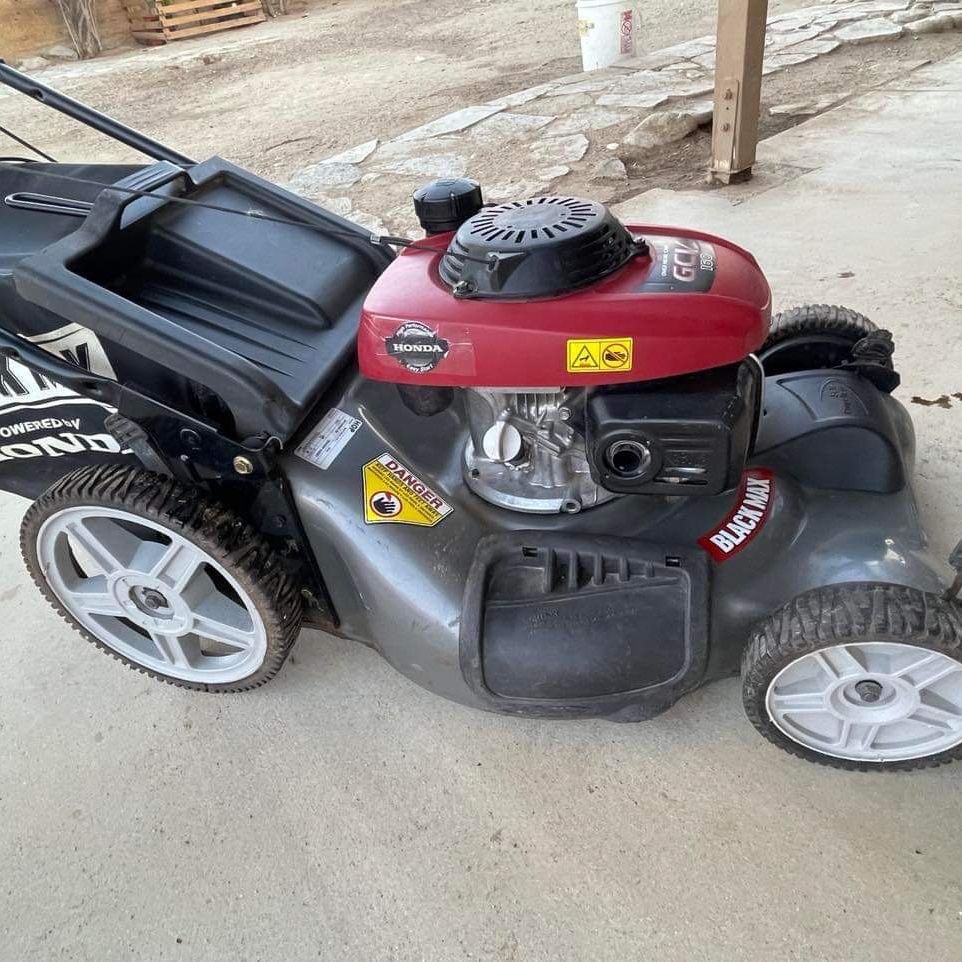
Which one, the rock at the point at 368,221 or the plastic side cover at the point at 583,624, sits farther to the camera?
the rock at the point at 368,221

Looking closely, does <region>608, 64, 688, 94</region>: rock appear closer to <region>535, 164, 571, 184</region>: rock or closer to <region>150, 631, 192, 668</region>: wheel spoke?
<region>535, 164, 571, 184</region>: rock

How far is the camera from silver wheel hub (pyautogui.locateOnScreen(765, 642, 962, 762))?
1115 millimetres

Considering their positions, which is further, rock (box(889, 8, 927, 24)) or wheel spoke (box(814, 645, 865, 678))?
rock (box(889, 8, 927, 24))

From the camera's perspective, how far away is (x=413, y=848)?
125 centimetres

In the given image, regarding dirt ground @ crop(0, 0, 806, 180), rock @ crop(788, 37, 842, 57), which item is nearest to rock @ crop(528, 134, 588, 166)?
dirt ground @ crop(0, 0, 806, 180)

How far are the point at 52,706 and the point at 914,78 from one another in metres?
4.83

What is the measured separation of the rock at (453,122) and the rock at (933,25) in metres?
2.70

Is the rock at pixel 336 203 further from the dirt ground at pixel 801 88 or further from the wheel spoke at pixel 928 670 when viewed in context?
the wheel spoke at pixel 928 670

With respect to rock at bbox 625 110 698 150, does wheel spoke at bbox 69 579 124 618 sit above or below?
above

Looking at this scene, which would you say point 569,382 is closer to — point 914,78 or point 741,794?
point 741,794

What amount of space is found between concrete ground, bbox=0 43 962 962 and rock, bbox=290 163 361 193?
2.81m

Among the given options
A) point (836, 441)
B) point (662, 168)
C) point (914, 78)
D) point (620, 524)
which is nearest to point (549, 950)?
point (620, 524)

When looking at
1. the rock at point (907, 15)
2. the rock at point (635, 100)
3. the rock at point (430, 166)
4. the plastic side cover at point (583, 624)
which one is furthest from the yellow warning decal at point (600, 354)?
the rock at point (907, 15)

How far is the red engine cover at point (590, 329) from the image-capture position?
103 cm
